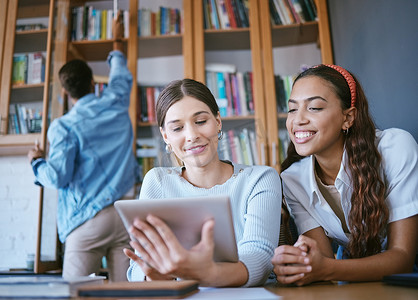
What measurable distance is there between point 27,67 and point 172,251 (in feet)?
7.78

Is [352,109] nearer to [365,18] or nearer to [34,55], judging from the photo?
[365,18]

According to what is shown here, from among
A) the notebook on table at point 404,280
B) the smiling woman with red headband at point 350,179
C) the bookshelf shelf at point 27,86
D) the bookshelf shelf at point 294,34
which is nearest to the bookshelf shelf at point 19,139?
the bookshelf shelf at point 27,86

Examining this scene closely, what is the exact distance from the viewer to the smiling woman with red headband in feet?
3.63

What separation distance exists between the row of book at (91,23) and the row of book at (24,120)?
57 centimetres

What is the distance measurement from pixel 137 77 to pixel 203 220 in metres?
2.03

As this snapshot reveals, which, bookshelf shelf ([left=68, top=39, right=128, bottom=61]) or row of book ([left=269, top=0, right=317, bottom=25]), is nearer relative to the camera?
row of book ([left=269, top=0, right=317, bottom=25])

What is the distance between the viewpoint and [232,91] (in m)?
2.60

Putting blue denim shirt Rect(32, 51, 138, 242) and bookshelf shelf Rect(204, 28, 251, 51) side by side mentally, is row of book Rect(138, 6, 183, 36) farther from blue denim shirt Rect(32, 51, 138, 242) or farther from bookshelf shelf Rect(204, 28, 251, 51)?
blue denim shirt Rect(32, 51, 138, 242)

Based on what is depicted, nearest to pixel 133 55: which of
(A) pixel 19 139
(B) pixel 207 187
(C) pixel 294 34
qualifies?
(A) pixel 19 139

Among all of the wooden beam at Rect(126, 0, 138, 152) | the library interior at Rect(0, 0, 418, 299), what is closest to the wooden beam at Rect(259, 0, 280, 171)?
the library interior at Rect(0, 0, 418, 299)

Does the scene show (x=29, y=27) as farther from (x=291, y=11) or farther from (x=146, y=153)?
(x=291, y=11)

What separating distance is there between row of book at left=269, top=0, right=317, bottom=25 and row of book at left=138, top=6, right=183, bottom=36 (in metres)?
0.62

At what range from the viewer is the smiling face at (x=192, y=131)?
1254mm

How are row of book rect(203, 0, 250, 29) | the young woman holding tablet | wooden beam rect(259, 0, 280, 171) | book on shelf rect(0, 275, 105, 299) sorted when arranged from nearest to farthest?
book on shelf rect(0, 275, 105, 299) < the young woman holding tablet < wooden beam rect(259, 0, 280, 171) < row of book rect(203, 0, 250, 29)
